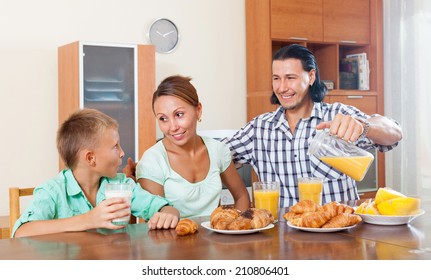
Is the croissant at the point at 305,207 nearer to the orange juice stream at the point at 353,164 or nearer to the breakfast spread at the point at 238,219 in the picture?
the breakfast spread at the point at 238,219

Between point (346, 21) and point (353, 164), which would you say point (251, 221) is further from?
point (346, 21)

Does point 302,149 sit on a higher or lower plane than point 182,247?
higher

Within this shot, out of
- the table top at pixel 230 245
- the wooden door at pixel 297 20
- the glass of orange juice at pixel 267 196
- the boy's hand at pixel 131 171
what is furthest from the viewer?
the wooden door at pixel 297 20

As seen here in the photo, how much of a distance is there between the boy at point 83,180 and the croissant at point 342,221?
1.53 ft

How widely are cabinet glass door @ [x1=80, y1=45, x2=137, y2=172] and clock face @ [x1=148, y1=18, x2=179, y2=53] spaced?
1.58ft

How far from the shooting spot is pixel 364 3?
5.18 meters

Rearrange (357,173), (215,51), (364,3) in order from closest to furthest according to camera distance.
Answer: (357,173), (215,51), (364,3)

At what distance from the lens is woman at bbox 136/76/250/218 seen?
6.55ft

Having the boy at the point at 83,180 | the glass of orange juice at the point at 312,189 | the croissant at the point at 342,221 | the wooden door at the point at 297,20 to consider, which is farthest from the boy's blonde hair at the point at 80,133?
the wooden door at the point at 297,20

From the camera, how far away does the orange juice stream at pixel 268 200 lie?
1685 millimetres

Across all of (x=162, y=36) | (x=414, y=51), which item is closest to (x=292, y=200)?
(x=162, y=36)
